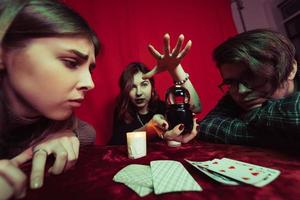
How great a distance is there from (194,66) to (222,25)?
0.57 metres

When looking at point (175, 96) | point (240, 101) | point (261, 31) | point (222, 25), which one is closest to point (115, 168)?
point (175, 96)

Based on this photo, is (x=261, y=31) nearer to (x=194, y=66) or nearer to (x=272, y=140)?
(x=272, y=140)

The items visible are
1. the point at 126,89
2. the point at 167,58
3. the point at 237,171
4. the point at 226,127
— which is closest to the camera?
the point at 237,171

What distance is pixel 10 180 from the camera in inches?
15.5

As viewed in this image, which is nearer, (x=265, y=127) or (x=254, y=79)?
(x=265, y=127)

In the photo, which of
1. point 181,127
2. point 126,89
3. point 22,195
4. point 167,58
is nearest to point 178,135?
point 181,127

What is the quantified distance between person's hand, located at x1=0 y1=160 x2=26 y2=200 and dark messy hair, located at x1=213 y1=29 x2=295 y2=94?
0.94m

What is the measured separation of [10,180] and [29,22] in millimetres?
483

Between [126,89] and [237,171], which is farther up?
[126,89]

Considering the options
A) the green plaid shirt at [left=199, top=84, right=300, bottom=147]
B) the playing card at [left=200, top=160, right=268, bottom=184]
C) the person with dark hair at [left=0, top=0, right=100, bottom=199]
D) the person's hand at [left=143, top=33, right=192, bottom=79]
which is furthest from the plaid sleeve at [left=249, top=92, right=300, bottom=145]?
the person with dark hair at [left=0, top=0, right=100, bottom=199]

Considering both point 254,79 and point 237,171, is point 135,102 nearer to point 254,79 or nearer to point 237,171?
point 254,79

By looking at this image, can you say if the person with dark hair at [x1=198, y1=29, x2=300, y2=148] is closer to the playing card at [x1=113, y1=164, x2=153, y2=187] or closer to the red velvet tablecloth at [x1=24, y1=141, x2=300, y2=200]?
the red velvet tablecloth at [x1=24, y1=141, x2=300, y2=200]

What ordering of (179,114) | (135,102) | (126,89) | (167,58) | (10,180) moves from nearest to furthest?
(10,180) → (179,114) → (167,58) → (126,89) → (135,102)

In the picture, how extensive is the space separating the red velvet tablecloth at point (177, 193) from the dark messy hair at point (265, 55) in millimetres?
381
